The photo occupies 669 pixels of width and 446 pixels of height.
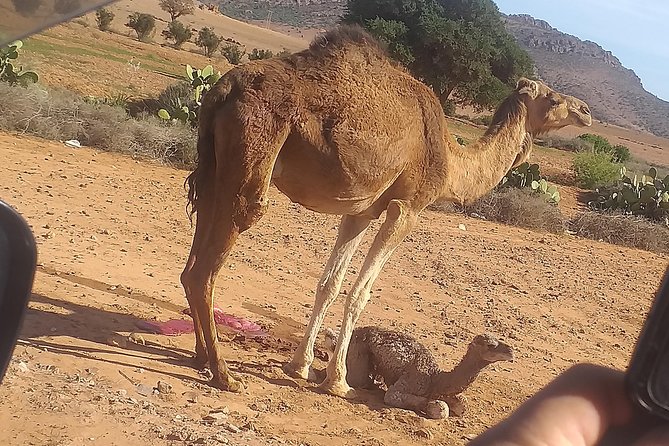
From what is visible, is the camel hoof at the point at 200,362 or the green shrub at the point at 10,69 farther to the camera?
the green shrub at the point at 10,69

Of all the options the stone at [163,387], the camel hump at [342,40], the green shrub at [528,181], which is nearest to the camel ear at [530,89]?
the camel hump at [342,40]

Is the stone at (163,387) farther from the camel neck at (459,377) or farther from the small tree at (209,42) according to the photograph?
the small tree at (209,42)

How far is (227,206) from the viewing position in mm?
5910

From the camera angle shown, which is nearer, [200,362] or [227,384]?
[227,384]

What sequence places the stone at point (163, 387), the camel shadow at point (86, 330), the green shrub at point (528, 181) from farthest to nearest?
the green shrub at point (528, 181), the camel shadow at point (86, 330), the stone at point (163, 387)

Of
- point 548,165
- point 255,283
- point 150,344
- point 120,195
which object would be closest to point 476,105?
point 548,165

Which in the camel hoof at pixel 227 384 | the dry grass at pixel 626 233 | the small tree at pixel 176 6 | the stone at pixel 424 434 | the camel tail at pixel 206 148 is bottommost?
the camel hoof at pixel 227 384

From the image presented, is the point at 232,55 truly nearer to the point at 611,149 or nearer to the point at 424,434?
the point at 611,149

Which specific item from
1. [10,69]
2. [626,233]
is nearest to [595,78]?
[626,233]

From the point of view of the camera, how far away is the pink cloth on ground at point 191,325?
6.89m

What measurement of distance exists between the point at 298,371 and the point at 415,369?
0.86 metres

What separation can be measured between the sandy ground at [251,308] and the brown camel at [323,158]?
51cm

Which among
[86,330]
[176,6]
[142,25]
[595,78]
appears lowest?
[86,330]

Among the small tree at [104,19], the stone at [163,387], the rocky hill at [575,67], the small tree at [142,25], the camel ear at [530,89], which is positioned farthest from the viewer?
the rocky hill at [575,67]
